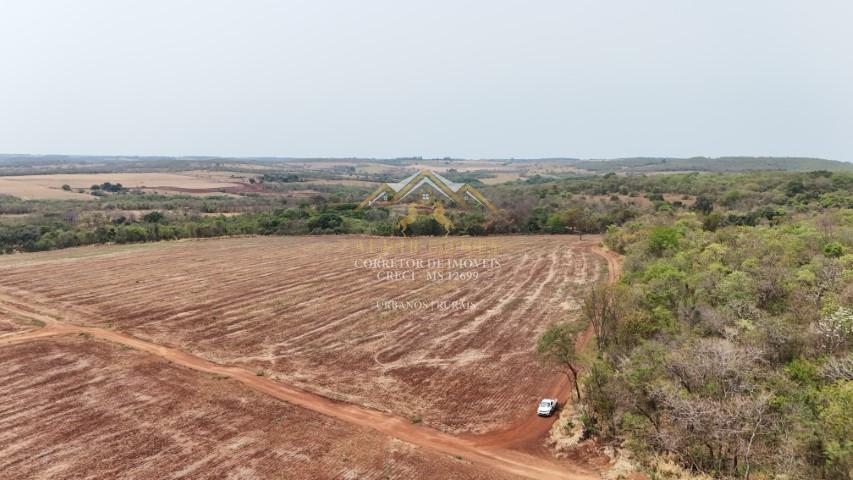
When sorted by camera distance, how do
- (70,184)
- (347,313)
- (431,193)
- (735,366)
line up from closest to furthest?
1. (735,366)
2. (347,313)
3. (431,193)
4. (70,184)

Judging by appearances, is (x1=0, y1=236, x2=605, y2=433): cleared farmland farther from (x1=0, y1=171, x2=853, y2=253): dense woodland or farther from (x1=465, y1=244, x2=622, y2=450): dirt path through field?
(x1=0, y1=171, x2=853, y2=253): dense woodland

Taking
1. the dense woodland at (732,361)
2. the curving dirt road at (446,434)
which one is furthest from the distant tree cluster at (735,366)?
the curving dirt road at (446,434)

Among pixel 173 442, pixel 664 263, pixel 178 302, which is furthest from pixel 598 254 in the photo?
pixel 173 442

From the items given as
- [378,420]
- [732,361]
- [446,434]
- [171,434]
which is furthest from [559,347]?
[171,434]

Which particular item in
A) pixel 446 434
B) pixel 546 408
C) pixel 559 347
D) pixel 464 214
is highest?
pixel 559 347

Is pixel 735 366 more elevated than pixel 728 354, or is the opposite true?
pixel 728 354

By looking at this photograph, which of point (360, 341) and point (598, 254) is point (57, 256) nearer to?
point (360, 341)

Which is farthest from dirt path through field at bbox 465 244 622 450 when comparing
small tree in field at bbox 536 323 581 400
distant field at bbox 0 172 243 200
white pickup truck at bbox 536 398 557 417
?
distant field at bbox 0 172 243 200

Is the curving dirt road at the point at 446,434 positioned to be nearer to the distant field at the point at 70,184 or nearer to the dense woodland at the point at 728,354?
the dense woodland at the point at 728,354

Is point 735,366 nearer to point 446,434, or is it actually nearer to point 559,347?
point 559,347
